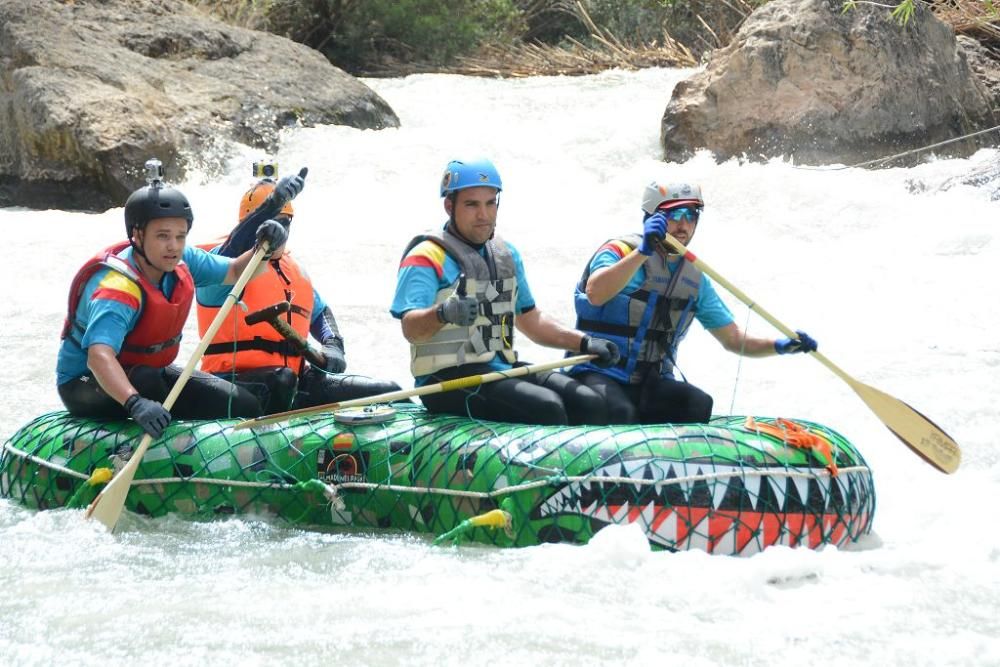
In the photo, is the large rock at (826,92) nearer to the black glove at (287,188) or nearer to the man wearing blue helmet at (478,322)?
the black glove at (287,188)

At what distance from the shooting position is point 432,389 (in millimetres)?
4750

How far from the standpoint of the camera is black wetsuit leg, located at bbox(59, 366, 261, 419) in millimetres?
5070

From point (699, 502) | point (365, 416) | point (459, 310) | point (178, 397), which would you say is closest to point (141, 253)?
point (178, 397)

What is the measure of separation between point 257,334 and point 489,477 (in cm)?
131

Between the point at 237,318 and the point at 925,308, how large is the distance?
15.3 ft

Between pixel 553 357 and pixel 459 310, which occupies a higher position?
pixel 459 310

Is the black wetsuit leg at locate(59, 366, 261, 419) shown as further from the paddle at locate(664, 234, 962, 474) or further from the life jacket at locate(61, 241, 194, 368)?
the paddle at locate(664, 234, 962, 474)

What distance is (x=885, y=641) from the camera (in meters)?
3.82

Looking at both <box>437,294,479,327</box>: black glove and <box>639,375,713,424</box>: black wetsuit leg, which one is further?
<box>639,375,713,424</box>: black wetsuit leg

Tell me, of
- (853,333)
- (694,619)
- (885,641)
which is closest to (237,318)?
(694,619)

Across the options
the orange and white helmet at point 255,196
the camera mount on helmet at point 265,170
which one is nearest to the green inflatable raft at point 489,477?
the orange and white helmet at point 255,196

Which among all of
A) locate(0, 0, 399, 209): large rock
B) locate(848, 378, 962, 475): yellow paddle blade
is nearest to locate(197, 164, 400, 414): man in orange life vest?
locate(848, 378, 962, 475): yellow paddle blade

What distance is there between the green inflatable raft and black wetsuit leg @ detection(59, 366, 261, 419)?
0.24ft

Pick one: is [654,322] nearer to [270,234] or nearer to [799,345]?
[799,345]
